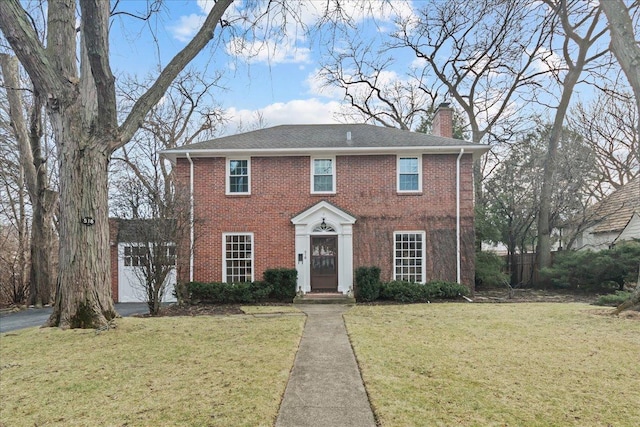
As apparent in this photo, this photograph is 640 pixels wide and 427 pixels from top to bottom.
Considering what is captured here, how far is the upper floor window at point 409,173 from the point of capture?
530 inches

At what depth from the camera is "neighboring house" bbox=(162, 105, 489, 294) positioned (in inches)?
520

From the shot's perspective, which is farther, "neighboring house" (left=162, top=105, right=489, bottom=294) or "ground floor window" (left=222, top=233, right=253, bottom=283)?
"ground floor window" (left=222, top=233, right=253, bottom=283)

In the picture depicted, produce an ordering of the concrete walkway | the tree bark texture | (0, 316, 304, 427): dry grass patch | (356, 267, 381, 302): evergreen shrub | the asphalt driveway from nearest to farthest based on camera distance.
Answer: the concrete walkway < (0, 316, 304, 427): dry grass patch < the tree bark texture < the asphalt driveway < (356, 267, 381, 302): evergreen shrub

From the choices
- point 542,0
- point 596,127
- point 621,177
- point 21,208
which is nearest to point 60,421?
point 542,0

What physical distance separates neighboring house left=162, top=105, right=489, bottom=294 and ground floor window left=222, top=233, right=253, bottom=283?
0.04 meters

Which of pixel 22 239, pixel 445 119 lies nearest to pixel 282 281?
pixel 445 119

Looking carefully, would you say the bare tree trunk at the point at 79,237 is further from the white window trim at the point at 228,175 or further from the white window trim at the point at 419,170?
the white window trim at the point at 419,170

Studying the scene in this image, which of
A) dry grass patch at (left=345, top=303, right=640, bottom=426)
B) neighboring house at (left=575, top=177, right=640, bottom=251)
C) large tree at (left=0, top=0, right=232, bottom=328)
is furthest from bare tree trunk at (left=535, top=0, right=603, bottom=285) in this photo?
large tree at (left=0, top=0, right=232, bottom=328)

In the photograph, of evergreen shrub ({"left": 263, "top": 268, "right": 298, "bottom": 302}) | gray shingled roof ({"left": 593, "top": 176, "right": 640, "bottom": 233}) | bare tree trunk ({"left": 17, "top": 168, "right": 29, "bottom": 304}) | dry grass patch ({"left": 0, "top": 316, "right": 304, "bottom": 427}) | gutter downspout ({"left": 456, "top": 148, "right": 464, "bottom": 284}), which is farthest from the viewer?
gray shingled roof ({"left": 593, "top": 176, "right": 640, "bottom": 233})

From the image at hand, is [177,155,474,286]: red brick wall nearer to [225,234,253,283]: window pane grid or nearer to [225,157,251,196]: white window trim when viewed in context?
[225,157,251,196]: white window trim

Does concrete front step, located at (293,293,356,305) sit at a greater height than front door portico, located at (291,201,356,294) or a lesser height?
lesser

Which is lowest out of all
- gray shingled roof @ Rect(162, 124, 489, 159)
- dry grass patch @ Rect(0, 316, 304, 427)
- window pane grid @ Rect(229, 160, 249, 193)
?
dry grass patch @ Rect(0, 316, 304, 427)

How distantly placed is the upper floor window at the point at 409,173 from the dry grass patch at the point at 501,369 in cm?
545

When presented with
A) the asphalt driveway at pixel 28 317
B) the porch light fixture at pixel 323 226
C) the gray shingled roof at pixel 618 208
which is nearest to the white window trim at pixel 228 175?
the porch light fixture at pixel 323 226
